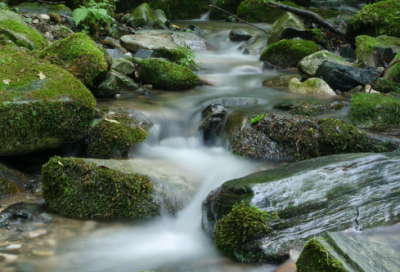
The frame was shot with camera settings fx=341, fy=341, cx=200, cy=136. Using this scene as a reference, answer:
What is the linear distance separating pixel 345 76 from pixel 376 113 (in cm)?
214

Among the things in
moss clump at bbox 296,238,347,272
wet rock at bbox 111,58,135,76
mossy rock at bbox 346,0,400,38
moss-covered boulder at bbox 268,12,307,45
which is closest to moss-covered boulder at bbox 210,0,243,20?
moss-covered boulder at bbox 268,12,307,45

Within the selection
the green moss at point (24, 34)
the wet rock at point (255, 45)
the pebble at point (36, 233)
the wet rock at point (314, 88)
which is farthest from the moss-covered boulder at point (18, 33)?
the wet rock at point (255, 45)

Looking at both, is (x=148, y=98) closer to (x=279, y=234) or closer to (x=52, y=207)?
(x=52, y=207)

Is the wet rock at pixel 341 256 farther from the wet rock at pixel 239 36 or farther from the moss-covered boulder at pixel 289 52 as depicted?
the wet rock at pixel 239 36

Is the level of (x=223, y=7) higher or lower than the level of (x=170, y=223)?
higher

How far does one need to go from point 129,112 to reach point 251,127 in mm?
1829

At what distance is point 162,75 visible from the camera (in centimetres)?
725

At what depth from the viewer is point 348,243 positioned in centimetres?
230

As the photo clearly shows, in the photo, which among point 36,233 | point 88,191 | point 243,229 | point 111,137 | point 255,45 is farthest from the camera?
point 255,45

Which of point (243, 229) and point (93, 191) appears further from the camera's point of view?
point (93, 191)

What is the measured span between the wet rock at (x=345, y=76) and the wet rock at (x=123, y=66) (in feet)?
13.7

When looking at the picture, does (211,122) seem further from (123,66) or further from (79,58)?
(123,66)

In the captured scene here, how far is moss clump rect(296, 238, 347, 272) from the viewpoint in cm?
203

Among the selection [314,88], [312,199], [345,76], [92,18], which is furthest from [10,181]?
[92,18]
